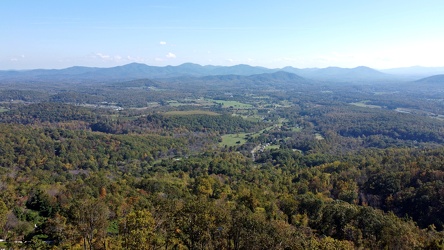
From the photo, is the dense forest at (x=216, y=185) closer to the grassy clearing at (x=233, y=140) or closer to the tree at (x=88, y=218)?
the tree at (x=88, y=218)

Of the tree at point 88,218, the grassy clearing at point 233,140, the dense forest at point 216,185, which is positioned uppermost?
the tree at point 88,218

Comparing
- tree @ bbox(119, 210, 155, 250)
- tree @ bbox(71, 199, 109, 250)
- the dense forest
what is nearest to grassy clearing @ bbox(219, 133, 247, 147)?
the dense forest

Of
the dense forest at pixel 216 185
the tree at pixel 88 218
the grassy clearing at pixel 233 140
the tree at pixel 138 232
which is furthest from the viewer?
the grassy clearing at pixel 233 140

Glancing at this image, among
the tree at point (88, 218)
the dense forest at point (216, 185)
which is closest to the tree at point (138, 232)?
the dense forest at point (216, 185)

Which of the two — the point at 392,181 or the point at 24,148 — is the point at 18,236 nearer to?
the point at 392,181

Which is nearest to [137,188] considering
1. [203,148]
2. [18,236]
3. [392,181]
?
[18,236]

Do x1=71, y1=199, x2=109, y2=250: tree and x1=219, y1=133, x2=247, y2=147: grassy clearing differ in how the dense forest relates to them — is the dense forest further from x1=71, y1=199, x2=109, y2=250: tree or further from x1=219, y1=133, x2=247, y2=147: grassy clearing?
x1=219, y1=133, x2=247, y2=147: grassy clearing
